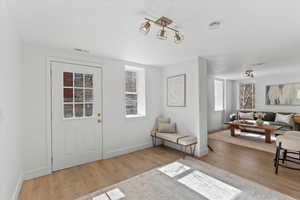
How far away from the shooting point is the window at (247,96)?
6.55 m

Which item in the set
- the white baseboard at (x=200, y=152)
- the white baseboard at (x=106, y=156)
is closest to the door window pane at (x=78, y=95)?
the white baseboard at (x=106, y=156)

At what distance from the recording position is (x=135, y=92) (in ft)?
13.5

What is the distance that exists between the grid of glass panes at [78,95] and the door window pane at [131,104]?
111 centimetres

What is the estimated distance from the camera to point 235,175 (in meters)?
2.42

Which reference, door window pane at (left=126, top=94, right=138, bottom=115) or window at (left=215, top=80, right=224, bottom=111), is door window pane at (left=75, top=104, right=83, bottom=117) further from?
window at (left=215, top=80, right=224, bottom=111)

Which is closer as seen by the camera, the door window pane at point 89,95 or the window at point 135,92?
the door window pane at point 89,95

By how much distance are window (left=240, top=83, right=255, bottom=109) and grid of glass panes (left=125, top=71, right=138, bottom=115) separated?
569cm

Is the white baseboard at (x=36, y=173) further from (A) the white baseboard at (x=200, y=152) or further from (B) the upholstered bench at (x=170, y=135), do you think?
(A) the white baseboard at (x=200, y=152)

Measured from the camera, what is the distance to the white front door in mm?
2684

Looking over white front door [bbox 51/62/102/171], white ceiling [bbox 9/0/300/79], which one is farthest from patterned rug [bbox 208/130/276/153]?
white front door [bbox 51/62/102/171]

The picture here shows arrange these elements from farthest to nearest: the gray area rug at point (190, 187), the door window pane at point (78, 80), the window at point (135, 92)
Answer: the window at point (135, 92)
the door window pane at point (78, 80)
the gray area rug at point (190, 187)

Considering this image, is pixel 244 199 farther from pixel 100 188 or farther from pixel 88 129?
pixel 88 129

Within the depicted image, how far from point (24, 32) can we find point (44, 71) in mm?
725

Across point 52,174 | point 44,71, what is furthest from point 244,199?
point 44,71
